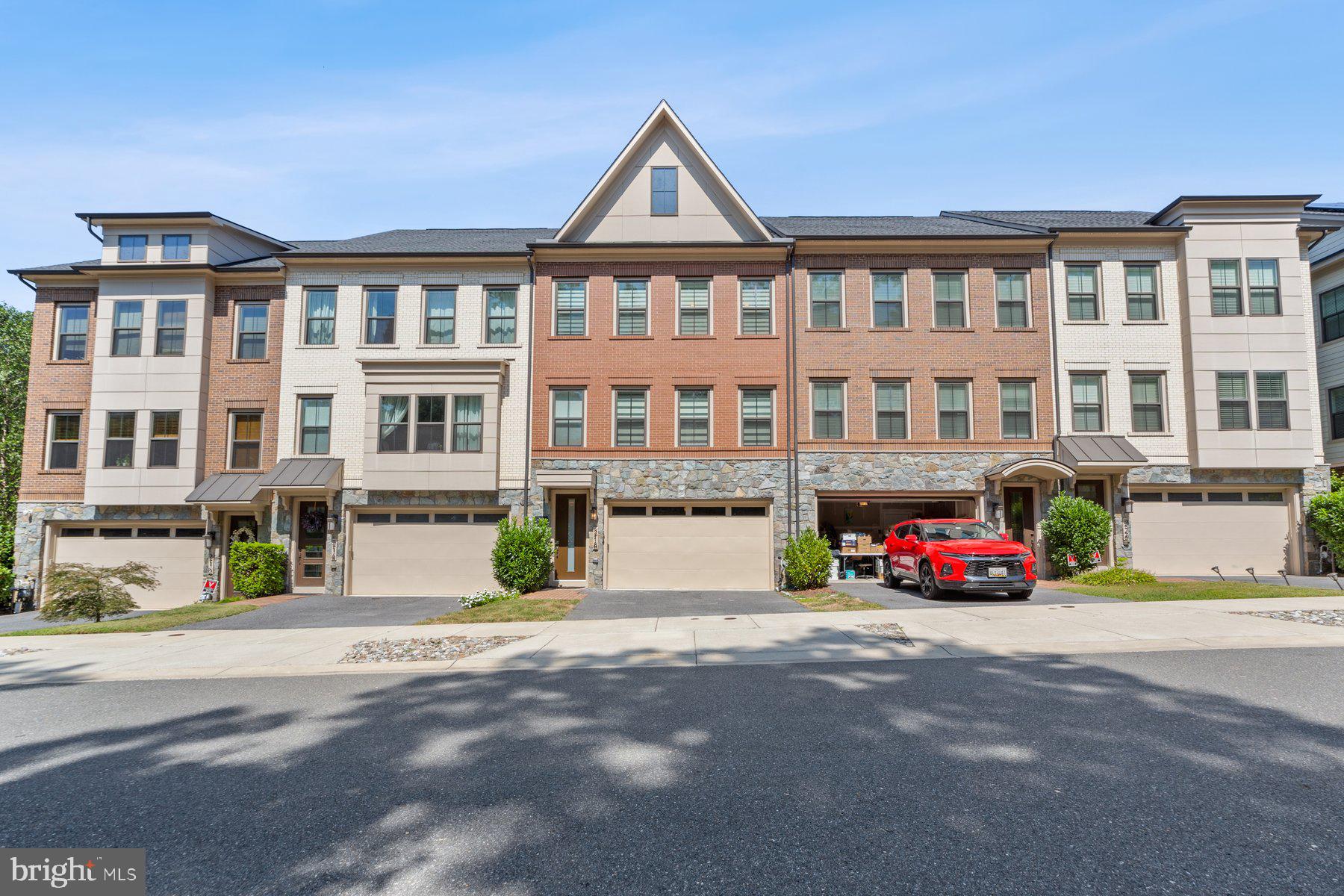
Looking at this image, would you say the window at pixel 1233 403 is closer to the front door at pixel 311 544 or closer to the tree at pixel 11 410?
the front door at pixel 311 544

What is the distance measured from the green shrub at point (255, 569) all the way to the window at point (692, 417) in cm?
1172

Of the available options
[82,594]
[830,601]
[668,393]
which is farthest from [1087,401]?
[82,594]

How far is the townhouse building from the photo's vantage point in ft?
62.0

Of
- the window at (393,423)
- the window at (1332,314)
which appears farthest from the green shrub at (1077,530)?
the window at (393,423)

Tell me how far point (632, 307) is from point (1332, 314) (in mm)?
22012

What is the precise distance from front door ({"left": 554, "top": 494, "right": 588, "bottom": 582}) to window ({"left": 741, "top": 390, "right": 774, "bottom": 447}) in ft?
16.8

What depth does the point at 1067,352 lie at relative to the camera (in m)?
19.3

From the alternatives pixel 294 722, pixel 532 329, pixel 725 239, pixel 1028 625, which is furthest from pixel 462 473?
pixel 1028 625

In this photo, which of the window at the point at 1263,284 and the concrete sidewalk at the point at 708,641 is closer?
the concrete sidewalk at the point at 708,641

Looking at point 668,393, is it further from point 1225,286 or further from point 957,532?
point 1225,286

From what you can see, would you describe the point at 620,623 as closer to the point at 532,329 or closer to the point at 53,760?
the point at 53,760

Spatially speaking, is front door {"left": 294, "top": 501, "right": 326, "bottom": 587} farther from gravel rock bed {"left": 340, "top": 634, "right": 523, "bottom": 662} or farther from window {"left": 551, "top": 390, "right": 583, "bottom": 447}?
gravel rock bed {"left": 340, "top": 634, "right": 523, "bottom": 662}

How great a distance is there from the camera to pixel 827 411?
19391mm

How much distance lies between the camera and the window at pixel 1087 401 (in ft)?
62.8
